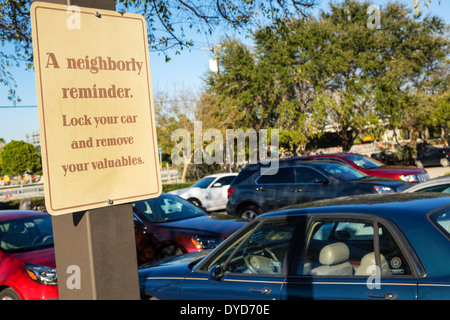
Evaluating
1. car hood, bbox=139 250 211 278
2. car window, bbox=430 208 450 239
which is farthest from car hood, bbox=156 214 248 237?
car window, bbox=430 208 450 239

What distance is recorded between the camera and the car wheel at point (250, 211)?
13.1m

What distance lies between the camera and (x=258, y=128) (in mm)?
31688

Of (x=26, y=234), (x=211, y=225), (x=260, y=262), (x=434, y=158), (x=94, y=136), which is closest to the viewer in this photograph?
(x=94, y=136)

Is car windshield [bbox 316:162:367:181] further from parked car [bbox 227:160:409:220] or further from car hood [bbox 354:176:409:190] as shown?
car hood [bbox 354:176:409:190]

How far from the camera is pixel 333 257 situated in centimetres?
362

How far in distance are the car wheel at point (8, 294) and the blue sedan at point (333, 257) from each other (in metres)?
2.30

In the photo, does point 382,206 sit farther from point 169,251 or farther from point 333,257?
point 169,251

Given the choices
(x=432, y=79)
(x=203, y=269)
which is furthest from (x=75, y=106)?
(x=432, y=79)

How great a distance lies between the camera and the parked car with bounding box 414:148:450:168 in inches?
1283

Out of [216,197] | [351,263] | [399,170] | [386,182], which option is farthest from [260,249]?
[216,197]

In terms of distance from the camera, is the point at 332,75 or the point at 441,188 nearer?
the point at 441,188

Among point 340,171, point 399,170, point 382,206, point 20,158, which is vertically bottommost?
point 399,170

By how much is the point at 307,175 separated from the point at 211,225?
194 inches
